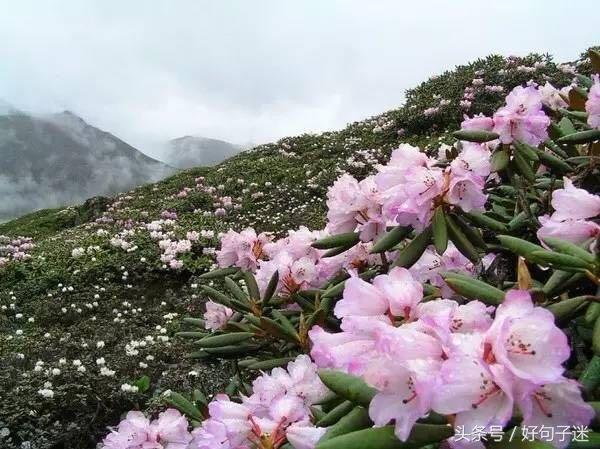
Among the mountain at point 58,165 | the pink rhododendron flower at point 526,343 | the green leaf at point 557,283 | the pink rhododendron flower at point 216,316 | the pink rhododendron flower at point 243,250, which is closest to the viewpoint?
the pink rhododendron flower at point 526,343

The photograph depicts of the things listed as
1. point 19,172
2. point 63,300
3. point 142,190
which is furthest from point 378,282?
point 19,172

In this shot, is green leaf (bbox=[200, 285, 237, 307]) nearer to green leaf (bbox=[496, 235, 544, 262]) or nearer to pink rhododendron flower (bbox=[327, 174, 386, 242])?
pink rhododendron flower (bbox=[327, 174, 386, 242])

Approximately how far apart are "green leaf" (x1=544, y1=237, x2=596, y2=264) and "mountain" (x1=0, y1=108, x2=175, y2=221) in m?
71.0

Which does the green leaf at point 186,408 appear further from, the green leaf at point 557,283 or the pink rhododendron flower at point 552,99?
the pink rhododendron flower at point 552,99

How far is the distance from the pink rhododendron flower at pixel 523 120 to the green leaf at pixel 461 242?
0.37m

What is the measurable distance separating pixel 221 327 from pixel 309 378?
0.77 meters

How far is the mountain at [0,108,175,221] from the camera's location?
74.4m

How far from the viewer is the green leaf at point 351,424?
0.96m

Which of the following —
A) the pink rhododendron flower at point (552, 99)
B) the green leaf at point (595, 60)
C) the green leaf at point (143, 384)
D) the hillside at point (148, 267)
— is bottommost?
the green leaf at point (143, 384)

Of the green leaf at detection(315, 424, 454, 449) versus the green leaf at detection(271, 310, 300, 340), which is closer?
the green leaf at detection(315, 424, 454, 449)

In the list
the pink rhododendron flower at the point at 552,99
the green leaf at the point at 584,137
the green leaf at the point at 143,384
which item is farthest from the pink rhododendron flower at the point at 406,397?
the green leaf at the point at 143,384

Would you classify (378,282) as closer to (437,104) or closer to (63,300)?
(63,300)

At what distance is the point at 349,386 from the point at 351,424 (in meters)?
0.06

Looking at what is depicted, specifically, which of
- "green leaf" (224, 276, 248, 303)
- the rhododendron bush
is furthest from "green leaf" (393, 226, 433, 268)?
"green leaf" (224, 276, 248, 303)
